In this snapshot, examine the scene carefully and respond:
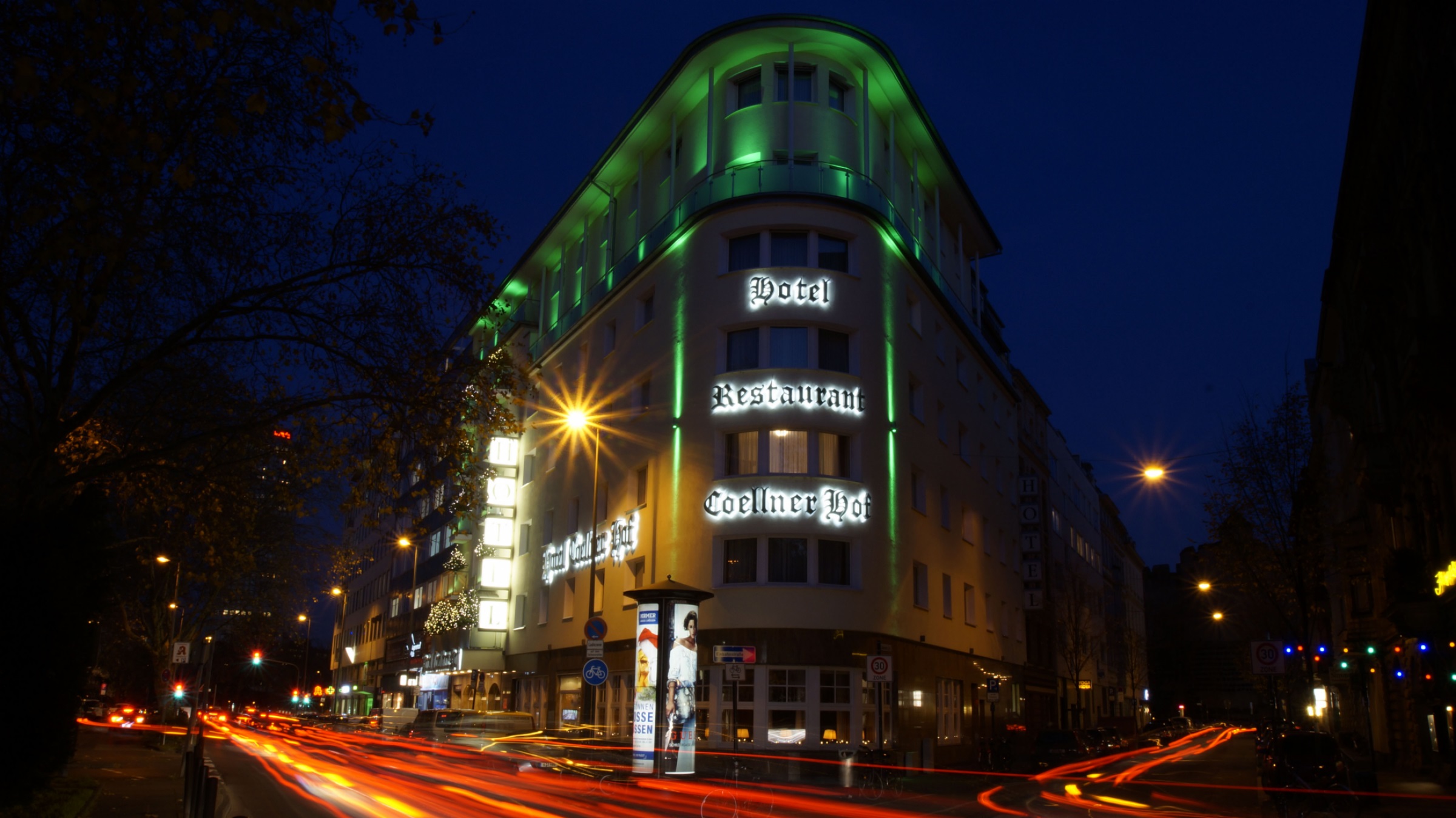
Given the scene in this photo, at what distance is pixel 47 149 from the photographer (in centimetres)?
970

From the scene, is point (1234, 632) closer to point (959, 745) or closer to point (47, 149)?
point (959, 745)

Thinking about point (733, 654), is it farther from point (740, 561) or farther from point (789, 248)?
point (789, 248)

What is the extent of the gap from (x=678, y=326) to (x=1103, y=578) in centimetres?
6462

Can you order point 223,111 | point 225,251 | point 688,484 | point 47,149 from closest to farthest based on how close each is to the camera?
point 47,149 < point 223,111 < point 225,251 < point 688,484

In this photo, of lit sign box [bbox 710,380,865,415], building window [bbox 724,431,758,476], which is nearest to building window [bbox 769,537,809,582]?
building window [bbox 724,431,758,476]

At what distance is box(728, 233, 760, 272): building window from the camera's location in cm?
3494

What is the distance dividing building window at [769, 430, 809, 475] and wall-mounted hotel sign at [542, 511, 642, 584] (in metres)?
6.26

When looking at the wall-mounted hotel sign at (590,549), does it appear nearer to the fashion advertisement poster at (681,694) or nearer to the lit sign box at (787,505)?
the lit sign box at (787,505)

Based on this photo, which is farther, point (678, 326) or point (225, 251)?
point (678, 326)

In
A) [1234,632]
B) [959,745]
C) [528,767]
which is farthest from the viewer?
[1234,632]

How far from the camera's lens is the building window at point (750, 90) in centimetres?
3725

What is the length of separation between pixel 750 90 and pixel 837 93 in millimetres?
3032

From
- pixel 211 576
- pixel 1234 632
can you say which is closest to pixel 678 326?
pixel 211 576

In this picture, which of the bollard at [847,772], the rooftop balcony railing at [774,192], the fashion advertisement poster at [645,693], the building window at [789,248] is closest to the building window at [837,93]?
the rooftop balcony railing at [774,192]
